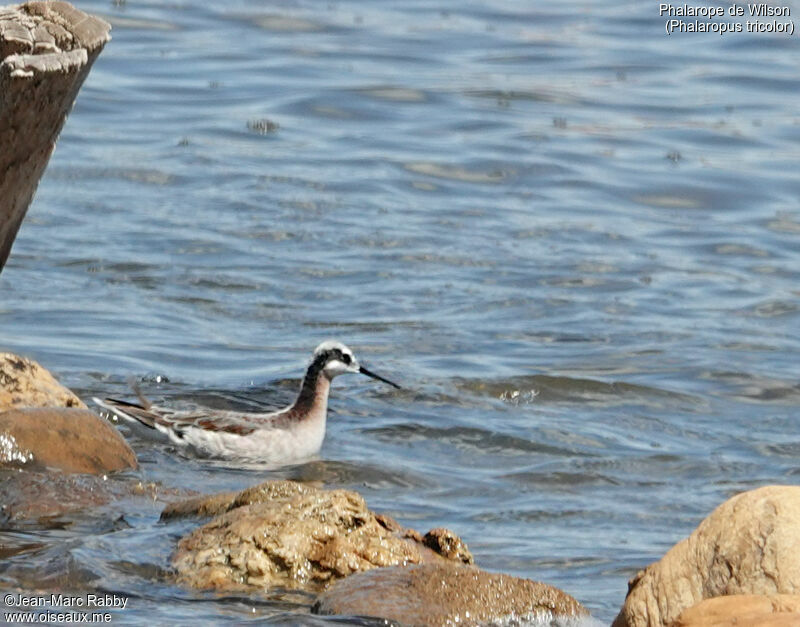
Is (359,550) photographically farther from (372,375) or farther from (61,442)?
(372,375)

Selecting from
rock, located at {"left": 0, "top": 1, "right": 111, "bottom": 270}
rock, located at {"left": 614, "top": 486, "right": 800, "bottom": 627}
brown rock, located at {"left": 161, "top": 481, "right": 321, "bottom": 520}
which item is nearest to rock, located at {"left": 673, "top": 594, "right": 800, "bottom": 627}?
rock, located at {"left": 614, "top": 486, "right": 800, "bottom": 627}

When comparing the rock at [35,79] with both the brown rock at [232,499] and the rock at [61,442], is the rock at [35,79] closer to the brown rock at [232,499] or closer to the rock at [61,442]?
the brown rock at [232,499]

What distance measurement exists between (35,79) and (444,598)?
7.53 ft

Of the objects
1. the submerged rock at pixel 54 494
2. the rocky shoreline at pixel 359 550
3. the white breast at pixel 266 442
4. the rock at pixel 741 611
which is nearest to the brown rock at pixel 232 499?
the rocky shoreline at pixel 359 550

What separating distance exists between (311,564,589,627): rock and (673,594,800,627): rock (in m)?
0.87

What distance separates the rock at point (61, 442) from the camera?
25.0 feet

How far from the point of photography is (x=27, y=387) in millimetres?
8312

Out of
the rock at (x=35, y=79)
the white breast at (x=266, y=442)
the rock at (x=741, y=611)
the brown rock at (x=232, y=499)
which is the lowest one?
the white breast at (x=266, y=442)

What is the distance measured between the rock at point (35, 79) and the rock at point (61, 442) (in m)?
1.75

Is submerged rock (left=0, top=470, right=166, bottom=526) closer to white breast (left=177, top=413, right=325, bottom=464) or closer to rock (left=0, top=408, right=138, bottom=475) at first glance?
rock (left=0, top=408, right=138, bottom=475)

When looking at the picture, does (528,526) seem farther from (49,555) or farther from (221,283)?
(221,283)

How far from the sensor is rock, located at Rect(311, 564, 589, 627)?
571 centimetres

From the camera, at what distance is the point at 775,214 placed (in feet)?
48.2

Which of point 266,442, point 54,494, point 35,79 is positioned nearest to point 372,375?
point 266,442
